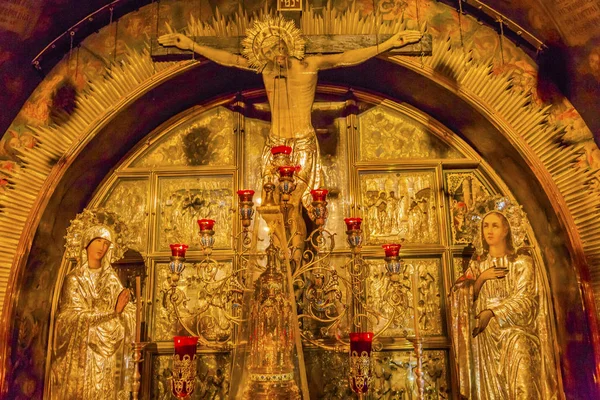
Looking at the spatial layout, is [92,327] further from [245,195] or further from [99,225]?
[245,195]

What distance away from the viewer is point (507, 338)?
14.7 feet

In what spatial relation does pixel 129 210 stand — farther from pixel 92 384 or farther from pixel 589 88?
pixel 589 88

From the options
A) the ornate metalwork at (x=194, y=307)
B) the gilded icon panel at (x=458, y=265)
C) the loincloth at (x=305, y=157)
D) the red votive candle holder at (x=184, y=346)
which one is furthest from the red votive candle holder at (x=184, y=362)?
the gilded icon panel at (x=458, y=265)

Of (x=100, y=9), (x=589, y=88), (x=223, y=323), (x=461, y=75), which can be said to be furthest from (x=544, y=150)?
(x=100, y=9)

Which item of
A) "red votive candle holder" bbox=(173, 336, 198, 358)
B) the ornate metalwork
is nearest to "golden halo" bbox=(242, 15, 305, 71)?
the ornate metalwork

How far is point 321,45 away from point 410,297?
91.0 inches

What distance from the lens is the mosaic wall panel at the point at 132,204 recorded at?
5516 mm

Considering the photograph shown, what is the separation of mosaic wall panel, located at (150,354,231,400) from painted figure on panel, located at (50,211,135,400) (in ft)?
1.74

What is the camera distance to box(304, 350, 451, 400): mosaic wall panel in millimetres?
5082

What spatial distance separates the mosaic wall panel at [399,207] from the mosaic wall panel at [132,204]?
2.02 m

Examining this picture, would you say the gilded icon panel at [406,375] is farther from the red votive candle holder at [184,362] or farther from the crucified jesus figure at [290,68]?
the red votive candle holder at [184,362]

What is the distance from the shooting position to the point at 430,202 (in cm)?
557

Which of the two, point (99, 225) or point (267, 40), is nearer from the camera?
point (267, 40)

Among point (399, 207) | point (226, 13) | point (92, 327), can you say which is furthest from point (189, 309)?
point (226, 13)
